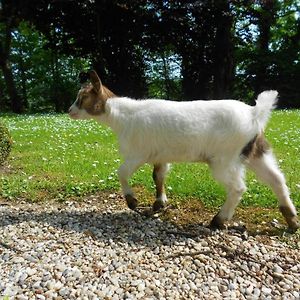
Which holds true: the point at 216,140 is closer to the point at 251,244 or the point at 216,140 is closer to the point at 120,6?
the point at 251,244

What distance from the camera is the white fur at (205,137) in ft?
17.5

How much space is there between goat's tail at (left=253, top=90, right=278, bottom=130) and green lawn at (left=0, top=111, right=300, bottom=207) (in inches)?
69.6

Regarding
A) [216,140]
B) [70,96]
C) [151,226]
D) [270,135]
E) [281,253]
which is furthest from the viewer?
[70,96]

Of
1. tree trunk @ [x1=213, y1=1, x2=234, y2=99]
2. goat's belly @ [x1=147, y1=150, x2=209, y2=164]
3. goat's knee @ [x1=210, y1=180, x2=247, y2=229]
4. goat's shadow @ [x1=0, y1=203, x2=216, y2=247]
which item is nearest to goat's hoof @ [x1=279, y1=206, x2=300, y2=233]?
goat's knee @ [x1=210, y1=180, x2=247, y2=229]

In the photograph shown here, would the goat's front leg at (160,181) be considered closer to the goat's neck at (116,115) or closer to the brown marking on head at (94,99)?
the goat's neck at (116,115)

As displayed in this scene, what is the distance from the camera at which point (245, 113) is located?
5.36 metres

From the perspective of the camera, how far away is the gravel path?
4.08m

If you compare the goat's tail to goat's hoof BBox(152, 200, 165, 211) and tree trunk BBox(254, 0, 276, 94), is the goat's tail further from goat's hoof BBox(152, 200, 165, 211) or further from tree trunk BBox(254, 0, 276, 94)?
tree trunk BBox(254, 0, 276, 94)

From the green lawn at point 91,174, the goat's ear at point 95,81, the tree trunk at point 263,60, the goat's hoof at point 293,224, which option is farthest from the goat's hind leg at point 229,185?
the tree trunk at point 263,60

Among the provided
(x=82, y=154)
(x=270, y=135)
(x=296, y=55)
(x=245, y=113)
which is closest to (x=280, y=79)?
(x=296, y=55)

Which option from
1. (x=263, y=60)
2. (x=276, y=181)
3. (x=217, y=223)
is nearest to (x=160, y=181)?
(x=217, y=223)

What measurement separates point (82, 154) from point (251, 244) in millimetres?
6355

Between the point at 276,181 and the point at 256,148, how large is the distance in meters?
0.55

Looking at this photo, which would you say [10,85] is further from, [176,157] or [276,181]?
[276,181]
